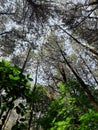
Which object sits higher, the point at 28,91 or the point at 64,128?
the point at 64,128

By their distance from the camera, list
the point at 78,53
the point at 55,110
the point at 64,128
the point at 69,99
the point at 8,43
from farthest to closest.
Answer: the point at 78,53 → the point at 8,43 → the point at 55,110 → the point at 69,99 → the point at 64,128

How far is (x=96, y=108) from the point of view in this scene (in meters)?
10.3

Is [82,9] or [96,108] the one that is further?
[82,9]

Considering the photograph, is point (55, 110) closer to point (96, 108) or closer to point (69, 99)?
point (69, 99)

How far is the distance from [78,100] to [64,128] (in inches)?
77.2

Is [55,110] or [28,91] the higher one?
[55,110]

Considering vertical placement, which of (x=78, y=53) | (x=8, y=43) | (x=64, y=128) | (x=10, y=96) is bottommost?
(x=10, y=96)

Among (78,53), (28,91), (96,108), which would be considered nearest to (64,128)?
(96,108)

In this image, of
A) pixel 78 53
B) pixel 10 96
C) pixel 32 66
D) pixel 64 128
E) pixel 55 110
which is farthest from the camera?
pixel 32 66

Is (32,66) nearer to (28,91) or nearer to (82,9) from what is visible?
(82,9)

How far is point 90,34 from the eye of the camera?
13516 millimetres

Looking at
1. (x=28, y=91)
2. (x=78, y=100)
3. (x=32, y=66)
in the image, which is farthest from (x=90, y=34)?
(x=28, y=91)

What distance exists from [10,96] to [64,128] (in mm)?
8246

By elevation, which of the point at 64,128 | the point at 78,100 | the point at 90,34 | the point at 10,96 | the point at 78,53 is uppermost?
the point at 78,53
